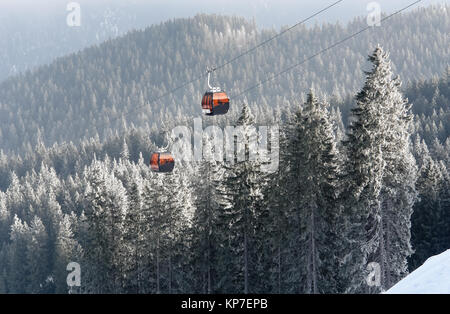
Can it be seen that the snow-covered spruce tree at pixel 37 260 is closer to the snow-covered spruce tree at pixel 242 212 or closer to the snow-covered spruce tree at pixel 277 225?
the snow-covered spruce tree at pixel 242 212

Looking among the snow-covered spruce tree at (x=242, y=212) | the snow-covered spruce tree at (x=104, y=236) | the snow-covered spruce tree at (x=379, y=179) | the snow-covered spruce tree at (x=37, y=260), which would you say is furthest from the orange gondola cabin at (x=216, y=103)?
the snow-covered spruce tree at (x=37, y=260)

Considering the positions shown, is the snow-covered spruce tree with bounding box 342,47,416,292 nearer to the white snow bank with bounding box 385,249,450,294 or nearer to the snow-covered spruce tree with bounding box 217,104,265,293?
the snow-covered spruce tree with bounding box 217,104,265,293

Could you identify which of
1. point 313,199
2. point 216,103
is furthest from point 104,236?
point 216,103

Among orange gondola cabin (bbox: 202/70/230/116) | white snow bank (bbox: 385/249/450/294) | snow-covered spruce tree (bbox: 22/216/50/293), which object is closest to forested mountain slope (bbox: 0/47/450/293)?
orange gondola cabin (bbox: 202/70/230/116)

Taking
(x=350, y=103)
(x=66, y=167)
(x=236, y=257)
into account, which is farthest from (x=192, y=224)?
(x=66, y=167)

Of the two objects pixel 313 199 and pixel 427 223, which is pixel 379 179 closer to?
pixel 313 199

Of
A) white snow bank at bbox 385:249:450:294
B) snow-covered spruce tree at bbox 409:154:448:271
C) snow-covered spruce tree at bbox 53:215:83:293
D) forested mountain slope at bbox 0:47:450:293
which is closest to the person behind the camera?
white snow bank at bbox 385:249:450:294
